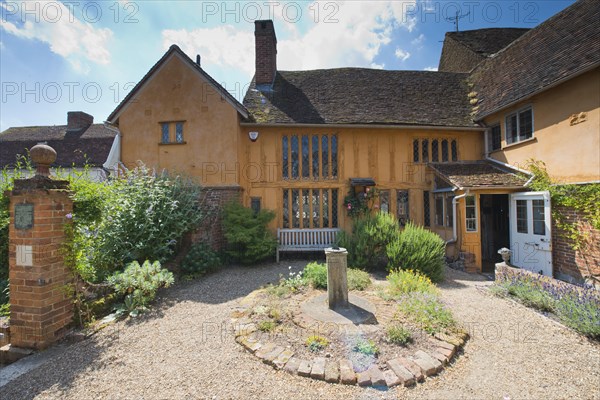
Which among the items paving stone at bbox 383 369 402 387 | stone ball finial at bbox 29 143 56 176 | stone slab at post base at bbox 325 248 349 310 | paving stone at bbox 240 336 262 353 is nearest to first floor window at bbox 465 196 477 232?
stone slab at post base at bbox 325 248 349 310

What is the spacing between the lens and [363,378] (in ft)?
9.98

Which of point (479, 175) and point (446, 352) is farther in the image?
point (479, 175)

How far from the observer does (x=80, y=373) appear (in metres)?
3.21

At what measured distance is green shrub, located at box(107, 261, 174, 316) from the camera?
4867mm

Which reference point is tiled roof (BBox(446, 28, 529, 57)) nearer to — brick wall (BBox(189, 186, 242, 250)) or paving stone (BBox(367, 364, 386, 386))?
brick wall (BBox(189, 186, 242, 250))

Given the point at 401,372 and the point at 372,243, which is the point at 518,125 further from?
the point at 401,372

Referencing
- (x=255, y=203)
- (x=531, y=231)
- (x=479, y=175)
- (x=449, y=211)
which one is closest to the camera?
(x=531, y=231)

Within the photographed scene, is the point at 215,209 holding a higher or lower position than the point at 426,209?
higher

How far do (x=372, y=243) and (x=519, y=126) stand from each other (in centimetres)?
682

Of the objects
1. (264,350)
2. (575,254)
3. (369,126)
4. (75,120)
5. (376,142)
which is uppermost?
(75,120)

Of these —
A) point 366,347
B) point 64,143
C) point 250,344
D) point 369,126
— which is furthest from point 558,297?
point 64,143

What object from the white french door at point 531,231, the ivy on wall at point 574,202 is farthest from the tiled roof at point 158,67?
the ivy on wall at point 574,202

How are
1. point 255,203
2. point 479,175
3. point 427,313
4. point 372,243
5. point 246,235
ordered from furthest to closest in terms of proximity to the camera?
point 255,203 → point 479,175 → point 246,235 → point 372,243 → point 427,313

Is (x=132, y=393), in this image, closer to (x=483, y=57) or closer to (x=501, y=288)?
(x=501, y=288)
